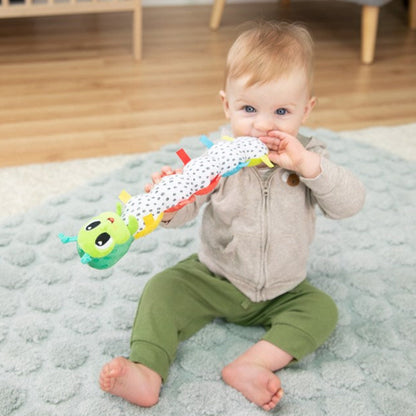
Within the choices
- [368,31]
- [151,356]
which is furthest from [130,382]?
[368,31]

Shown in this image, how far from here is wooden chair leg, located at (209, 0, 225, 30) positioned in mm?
2573

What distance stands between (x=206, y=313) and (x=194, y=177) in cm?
30

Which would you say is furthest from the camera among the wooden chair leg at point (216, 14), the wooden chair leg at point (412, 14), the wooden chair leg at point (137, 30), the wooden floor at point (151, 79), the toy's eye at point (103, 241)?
the wooden chair leg at point (412, 14)

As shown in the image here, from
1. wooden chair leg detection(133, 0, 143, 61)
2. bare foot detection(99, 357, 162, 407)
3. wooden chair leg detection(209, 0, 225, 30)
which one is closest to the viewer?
bare foot detection(99, 357, 162, 407)

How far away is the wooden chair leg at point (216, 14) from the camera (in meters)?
2.57

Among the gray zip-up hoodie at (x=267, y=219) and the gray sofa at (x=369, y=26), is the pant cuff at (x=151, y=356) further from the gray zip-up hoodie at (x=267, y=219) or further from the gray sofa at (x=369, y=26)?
the gray sofa at (x=369, y=26)

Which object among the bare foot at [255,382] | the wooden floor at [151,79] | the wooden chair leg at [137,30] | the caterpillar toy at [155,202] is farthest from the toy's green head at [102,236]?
the wooden chair leg at [137,30]

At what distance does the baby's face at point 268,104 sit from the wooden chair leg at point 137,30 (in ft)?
4.45

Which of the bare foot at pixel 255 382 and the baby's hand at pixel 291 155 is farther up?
the baby's hand at pixel 291 155

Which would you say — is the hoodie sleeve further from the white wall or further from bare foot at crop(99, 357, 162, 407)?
the white wall

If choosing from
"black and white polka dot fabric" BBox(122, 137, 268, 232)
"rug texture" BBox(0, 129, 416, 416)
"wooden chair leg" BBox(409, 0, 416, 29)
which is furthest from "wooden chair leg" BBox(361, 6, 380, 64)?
"black and white polka dot fabric" BBox(122, 137, 268, 232)

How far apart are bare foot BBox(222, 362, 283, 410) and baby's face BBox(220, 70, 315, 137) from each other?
1.12 ft

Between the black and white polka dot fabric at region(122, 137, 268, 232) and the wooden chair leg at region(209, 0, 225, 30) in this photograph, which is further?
the wooden chair leg at region(209, 0, 225, 30)

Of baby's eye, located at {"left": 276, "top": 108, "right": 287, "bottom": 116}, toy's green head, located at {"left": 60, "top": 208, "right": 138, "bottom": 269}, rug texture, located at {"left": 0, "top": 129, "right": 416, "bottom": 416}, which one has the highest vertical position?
baby's eye, located at {"left": 276, "top": 108, "right": 287, "bottom": 116}
